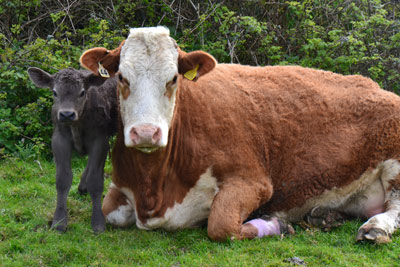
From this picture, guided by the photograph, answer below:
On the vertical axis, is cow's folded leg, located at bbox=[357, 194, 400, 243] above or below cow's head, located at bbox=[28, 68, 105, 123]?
below

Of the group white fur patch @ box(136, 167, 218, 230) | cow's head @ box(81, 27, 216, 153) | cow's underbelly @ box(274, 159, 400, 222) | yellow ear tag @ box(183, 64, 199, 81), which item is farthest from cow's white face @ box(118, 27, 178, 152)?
cow's underbelly @ box(274, 159, 400, 222)

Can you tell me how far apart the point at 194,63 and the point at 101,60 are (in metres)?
0.94

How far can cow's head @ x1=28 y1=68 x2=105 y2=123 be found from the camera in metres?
5.39

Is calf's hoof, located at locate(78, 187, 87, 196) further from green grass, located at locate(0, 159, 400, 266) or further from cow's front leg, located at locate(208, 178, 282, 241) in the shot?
cow's front leg, located at locate(208, 178, 282, 241)

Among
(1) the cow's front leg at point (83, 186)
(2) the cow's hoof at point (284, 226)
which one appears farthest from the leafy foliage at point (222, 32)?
(2) the cow's hoof at point (284, 226)

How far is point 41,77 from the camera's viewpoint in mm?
5918

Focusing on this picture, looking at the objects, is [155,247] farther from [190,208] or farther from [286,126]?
[286,126]

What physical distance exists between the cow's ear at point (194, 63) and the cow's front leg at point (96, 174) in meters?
1.16

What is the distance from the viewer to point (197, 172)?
18.7ft

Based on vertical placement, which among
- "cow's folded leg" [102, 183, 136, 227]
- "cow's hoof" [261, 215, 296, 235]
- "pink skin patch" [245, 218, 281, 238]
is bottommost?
"cow's folded leg" [102, 183, 136, 227]

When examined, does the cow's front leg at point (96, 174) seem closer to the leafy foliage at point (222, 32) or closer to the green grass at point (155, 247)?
the green grass at point (155, 247)

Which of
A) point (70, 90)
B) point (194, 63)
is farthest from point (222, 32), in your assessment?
point (70, 90)

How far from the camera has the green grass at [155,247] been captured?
4.96 m

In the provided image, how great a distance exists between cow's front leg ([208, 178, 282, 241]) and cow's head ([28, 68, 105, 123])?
170cm
